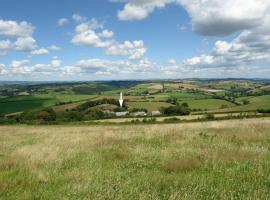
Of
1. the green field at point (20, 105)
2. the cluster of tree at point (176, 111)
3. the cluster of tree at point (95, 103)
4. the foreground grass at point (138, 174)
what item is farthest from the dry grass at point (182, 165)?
the green field at point (20, 105)

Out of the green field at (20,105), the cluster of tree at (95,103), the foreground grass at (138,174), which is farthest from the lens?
the green field at (20,105)

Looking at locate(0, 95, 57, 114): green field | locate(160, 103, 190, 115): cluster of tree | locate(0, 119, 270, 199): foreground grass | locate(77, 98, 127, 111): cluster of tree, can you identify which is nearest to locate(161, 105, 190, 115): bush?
locate(160, 103, 190, 115): cluster of tree

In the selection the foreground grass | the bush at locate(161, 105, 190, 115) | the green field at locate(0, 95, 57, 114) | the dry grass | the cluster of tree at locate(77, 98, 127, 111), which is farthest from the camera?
the green field at locate(0, 95, 57, 114)

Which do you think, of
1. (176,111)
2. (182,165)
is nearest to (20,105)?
(176,111)

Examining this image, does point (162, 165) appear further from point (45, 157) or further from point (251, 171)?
point (45, 157)

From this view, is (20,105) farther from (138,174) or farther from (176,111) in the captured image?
(138,174)

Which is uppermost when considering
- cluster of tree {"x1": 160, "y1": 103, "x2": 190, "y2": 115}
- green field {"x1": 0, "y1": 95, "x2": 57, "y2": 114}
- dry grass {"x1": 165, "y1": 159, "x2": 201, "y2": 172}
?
dry grass {"x1": 165, "y1": 159, "x2": 201, "y2": 172}

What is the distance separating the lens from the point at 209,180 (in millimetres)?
7902

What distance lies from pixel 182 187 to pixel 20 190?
10.9 ft

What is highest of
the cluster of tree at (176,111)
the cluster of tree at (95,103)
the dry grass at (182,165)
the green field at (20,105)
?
the dry grass at (182,165)

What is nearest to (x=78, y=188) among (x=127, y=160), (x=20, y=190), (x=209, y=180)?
(x=20, y=190)

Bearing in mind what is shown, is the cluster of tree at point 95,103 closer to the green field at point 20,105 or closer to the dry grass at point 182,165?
the green field at point 20,105

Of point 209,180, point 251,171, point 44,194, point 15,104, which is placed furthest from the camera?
point 15,104

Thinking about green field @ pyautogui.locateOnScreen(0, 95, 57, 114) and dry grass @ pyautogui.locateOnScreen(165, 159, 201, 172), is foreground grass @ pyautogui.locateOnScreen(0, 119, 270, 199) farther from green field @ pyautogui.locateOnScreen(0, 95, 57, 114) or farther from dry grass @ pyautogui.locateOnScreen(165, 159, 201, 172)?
green field @ pyautogui.locateOnScreen(0, 95, 57, 114)
